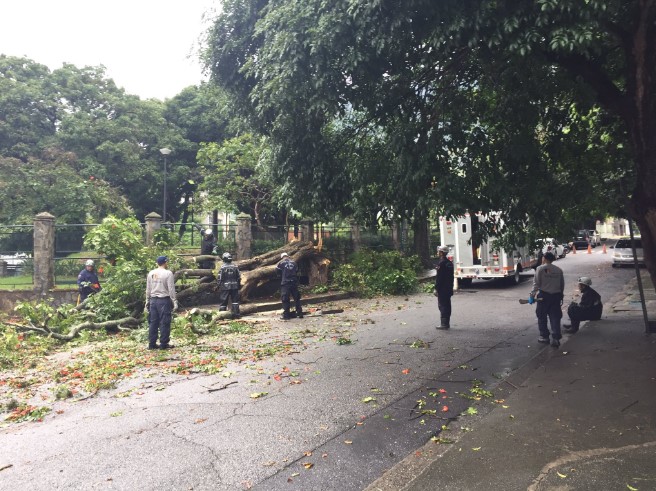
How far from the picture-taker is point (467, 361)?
294 inches

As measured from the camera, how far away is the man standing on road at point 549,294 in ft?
27.3

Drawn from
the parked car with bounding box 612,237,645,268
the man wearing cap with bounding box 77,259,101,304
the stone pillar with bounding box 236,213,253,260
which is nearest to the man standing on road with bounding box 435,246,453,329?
the stone pillar with bounding box 236,213,253,260

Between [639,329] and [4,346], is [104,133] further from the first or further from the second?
[639,329]

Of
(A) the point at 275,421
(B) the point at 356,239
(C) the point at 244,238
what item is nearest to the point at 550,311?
(A) the point at 275,421

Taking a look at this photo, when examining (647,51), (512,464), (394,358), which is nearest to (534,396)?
(512,464)

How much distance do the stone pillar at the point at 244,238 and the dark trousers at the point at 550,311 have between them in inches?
441

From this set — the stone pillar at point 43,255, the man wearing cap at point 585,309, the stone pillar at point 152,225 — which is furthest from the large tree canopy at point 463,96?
the stone pillar at point 43,255

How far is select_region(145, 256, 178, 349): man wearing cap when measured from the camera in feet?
30.0

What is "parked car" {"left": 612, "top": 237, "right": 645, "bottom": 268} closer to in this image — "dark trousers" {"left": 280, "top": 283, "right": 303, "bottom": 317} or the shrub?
the shrub

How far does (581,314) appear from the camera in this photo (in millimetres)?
9672

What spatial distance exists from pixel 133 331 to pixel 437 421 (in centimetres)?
799

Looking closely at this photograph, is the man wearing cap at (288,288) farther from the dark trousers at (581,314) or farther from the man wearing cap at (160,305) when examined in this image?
the dark trousers at (581,314)

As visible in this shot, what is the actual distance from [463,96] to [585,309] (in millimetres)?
4984

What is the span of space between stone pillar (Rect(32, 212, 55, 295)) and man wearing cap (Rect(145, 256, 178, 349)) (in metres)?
7.82
